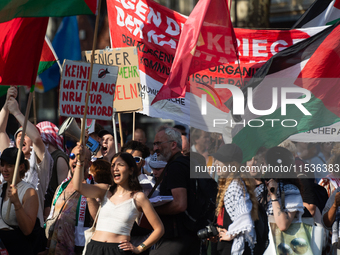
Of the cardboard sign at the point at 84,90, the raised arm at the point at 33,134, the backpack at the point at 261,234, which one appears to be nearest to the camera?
the backpack at the point at 261,234

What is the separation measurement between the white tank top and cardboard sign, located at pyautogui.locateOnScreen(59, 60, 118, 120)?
4.12 feet

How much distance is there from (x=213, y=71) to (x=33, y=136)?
2689 millimetres

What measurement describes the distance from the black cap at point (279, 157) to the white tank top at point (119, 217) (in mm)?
1599

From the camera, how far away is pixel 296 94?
6.32 meters

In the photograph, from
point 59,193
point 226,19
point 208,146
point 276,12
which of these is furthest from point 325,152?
point 276,12

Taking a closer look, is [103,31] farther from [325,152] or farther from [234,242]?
[234,242]

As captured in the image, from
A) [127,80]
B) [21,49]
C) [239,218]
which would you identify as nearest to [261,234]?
[239,218]

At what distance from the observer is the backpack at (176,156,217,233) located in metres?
5.09

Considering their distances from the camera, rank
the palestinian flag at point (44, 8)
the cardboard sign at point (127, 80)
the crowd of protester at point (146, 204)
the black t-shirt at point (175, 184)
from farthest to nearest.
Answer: the cardboard sign at point (127, 80)
the black t-shirt at point (175, 184)
the palestinian flag at point (44, 8)
the crowd of protester at point (146, 204)

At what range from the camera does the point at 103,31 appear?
2172cm

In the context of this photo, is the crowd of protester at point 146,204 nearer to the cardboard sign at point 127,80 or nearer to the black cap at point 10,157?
the black cap at point 10,157

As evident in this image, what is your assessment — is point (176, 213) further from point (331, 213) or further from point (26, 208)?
point (331, 213)

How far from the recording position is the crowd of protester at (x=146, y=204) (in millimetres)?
4613

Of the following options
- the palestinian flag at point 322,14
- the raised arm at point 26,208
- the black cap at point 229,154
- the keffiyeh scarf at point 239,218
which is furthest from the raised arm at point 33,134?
the palestinian flag at point 322,14
